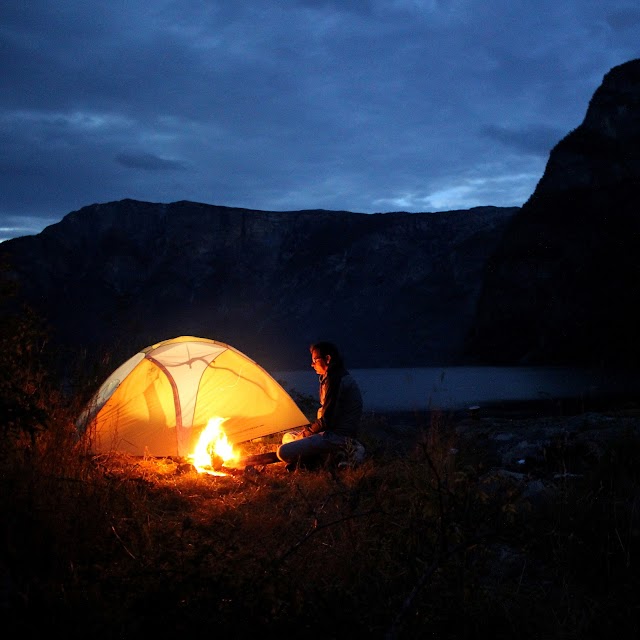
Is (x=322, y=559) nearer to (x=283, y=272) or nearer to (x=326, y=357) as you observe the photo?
(x=326, y=357)

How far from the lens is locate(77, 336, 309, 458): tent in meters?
8.27

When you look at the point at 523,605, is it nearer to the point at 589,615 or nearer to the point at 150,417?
the point at 589,615

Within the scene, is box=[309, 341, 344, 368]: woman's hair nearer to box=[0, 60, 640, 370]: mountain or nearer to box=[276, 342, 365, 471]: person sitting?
box=[276, 342, 365, 471]: person sitting

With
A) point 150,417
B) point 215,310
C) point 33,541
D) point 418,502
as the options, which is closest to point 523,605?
point 418,502

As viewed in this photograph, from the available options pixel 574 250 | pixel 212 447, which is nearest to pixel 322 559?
pixel 212 447

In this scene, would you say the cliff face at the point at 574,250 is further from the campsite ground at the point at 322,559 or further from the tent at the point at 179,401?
the campsite ground at the point at 322,559

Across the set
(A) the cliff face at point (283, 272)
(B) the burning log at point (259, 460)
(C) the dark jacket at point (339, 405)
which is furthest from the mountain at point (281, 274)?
(B) the burning log at point (259, 460)

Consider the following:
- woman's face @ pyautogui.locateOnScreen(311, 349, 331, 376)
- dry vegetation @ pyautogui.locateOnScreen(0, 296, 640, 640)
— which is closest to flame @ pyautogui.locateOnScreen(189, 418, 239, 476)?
woman's face @ pyautogui.locateOnScreen(311, 349, 331, 376)

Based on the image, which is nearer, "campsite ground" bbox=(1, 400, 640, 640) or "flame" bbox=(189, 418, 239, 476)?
"campsite ground" bbox=(1, 400, 640, 640)

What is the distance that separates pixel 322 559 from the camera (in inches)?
147

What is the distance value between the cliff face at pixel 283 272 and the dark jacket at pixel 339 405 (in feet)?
337

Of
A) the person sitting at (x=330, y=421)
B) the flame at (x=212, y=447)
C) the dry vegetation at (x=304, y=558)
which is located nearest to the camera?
the dry vegetation at (x=304, y=558)

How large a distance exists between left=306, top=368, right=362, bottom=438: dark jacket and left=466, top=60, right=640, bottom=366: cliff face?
64.6 meters

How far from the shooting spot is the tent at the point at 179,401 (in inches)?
325
